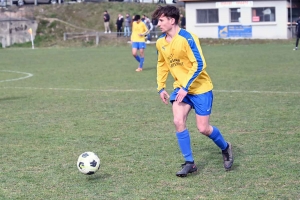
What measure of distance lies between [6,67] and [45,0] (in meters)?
30.1

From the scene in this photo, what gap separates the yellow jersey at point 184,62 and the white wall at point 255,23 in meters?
39.3

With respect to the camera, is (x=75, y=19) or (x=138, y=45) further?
(x=75, y=19)

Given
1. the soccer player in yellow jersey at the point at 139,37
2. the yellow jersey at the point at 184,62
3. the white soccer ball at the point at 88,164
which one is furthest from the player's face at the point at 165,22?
the soccer player in yellow jersey at the point at 139,37

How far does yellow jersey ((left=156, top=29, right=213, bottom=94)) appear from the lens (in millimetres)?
6598

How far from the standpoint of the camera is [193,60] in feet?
21.7

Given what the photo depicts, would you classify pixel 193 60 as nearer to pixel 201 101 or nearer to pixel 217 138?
pixel 201 101

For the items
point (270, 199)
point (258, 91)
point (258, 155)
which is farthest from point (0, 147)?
point (258, 91)

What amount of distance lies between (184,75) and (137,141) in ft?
7.74

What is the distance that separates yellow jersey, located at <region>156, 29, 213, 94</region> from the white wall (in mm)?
39322

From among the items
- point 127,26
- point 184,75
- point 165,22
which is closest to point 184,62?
point 184,75

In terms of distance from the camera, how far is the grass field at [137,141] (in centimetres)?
635

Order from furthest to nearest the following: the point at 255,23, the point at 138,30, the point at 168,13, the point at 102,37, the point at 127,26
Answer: the point at 102,37, the point at 127,26, the point at 255,23, the point at 138,30, the point at 168,13

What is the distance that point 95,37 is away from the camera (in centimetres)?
4591

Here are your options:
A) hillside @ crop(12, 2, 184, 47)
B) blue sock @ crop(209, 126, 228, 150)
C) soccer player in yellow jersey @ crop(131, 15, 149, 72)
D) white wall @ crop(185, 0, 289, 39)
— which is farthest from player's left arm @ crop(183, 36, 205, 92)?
white wall @ crop(185, 0, 289, 39)
